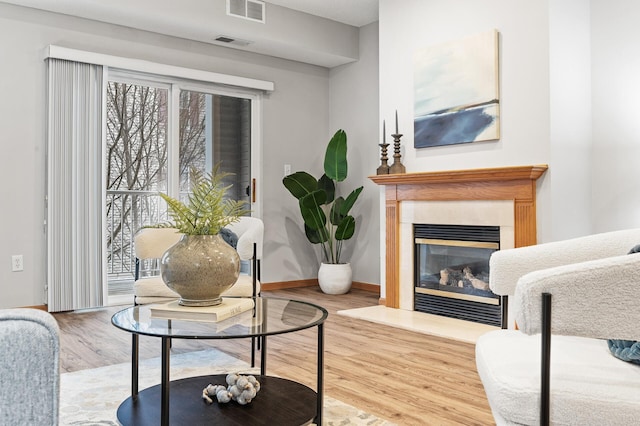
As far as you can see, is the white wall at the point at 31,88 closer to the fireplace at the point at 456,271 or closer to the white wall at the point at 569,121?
the fireplace at the point at 456,271

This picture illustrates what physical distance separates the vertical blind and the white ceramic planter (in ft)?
6.30

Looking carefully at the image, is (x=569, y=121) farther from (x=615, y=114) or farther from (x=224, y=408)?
(x=224, y=408)

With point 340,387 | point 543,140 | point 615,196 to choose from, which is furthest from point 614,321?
point 615,196

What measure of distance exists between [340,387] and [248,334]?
106 cm

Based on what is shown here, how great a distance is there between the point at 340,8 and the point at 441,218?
221 cm

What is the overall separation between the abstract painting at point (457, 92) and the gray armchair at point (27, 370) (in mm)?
3420

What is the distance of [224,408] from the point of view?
172cm

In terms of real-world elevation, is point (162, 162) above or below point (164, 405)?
above

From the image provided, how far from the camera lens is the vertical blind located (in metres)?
4.05

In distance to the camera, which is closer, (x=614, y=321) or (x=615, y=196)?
(x=614, y=321)

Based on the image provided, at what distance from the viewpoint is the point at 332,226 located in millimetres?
5391

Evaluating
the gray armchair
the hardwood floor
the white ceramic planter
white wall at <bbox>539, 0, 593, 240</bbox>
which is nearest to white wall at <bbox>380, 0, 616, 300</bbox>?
white wall at <bbox>539, 0, 593, 240</bbox>

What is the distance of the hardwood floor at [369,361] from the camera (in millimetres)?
2184

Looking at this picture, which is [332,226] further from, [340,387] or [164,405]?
[164,405]
